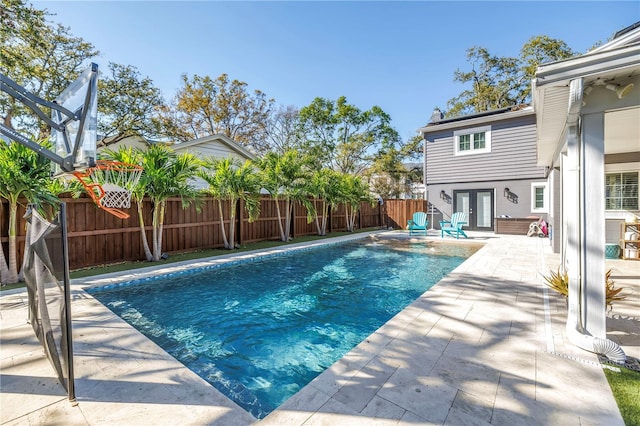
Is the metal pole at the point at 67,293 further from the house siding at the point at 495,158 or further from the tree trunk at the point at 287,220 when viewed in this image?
the house siding at the point at 495,158

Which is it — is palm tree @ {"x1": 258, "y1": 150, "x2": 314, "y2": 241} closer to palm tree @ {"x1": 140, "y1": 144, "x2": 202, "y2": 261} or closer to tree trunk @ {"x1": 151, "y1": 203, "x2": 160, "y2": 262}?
palm tree @ {"x1": 140, "y1": 144, "x2": 202, "y2": 261}

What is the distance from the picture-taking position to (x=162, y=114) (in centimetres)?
2094

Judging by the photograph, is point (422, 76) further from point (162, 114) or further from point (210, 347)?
point (210, 347)

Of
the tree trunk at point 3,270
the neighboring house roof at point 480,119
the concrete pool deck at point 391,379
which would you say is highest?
the neighboring house roof at point 480,119

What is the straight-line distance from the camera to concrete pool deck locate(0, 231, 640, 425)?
207cm

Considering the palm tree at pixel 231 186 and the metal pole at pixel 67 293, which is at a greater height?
the palm tree at pixel 231 186

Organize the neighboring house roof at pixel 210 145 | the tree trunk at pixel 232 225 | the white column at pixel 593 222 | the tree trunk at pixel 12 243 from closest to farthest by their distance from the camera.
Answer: the white column at pixel 593 222
the tree trunk at pixel 12 243
the tree trunk at pixel 232 225
the neighboring house roof at pixel 210 145

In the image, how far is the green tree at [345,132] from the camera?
25719mm

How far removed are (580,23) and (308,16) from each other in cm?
1301

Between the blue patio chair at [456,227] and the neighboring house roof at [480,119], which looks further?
the neighboring house roof at [480,119]

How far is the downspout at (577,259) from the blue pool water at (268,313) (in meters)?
2.25

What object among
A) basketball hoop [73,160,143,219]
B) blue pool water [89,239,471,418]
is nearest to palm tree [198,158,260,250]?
blue pool water [89,239,471,418]

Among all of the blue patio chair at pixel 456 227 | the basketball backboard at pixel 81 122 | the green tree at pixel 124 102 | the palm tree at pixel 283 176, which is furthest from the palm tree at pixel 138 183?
the blue patio chair at pixel 456 227

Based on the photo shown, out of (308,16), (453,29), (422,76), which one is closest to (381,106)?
(422,76)
